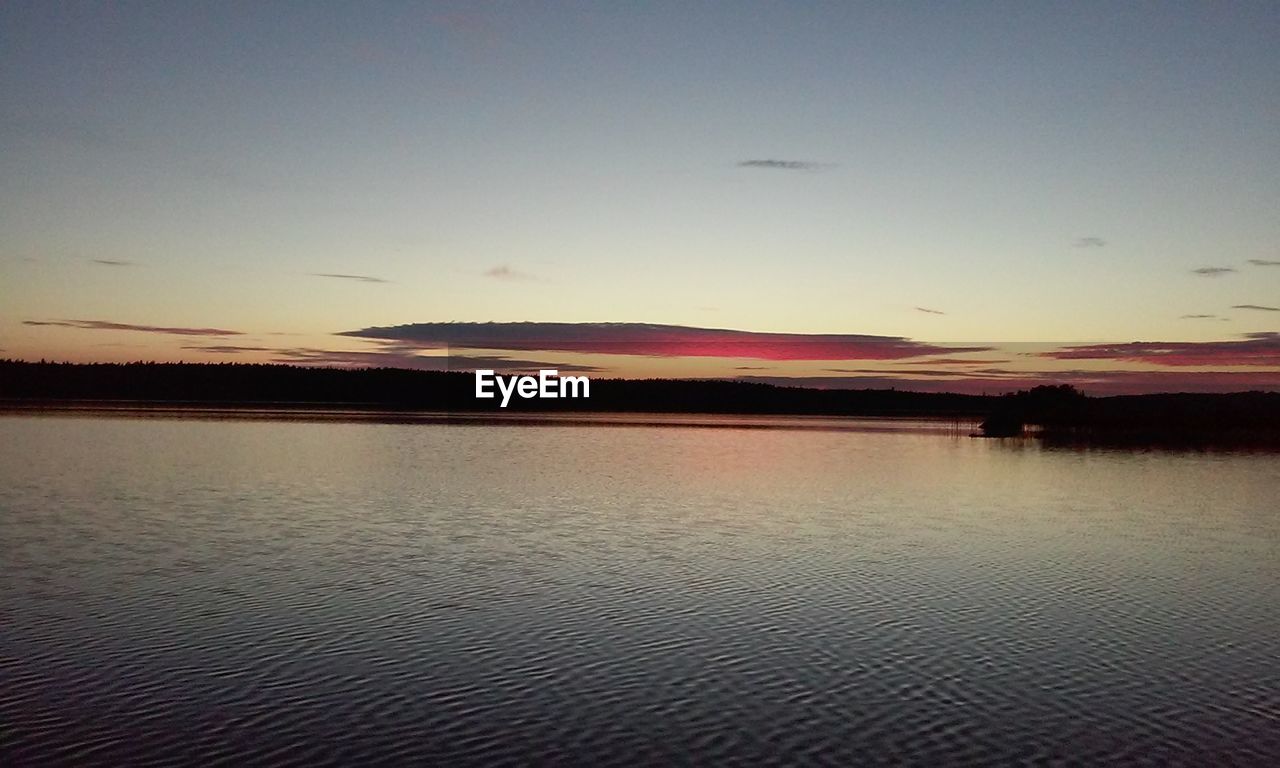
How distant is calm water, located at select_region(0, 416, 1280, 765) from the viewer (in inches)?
573

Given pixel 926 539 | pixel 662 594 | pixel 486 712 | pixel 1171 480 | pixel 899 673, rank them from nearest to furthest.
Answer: pixel 486 712, pixel 899 673, pixel 662 594, pixel 926 539, pixel 1171 480

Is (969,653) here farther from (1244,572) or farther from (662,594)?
(1244,572)

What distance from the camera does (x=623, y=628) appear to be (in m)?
21.4

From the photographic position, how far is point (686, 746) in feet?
46.6

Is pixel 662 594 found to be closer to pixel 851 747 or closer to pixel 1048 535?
pixel 851 747

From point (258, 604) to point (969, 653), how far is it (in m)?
15.2

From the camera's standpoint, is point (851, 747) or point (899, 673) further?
point (899, 673)

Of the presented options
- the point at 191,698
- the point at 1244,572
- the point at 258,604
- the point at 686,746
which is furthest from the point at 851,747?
the point at 1244,572

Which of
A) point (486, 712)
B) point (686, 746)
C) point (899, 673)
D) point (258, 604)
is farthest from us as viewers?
point (258, 604)

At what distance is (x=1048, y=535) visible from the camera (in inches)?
1497

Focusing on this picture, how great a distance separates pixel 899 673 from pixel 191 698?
11.8 metres

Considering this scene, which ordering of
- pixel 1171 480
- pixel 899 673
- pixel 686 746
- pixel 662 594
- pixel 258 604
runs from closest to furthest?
pixel 686 746
pixel 899 673
pixel 258 604
pixel 662 594
pixel 1171 480

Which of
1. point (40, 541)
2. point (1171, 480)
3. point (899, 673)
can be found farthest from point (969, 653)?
point (1171, 480)

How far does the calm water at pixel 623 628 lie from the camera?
14547 mm
